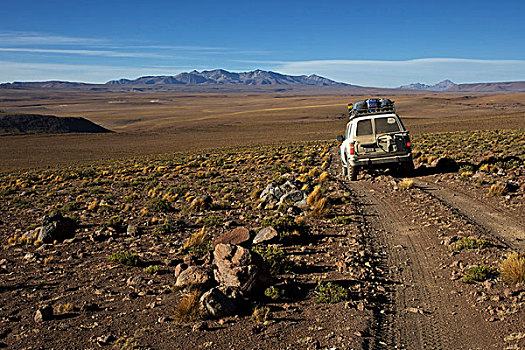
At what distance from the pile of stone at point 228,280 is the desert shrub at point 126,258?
1491 millimetres

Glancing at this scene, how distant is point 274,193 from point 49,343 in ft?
26.9

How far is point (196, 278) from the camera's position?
592 centimetres

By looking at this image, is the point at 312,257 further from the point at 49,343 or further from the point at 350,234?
the point at 49,343

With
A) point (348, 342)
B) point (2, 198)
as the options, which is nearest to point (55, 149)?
point (2, 198)

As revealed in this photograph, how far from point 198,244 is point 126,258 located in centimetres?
137

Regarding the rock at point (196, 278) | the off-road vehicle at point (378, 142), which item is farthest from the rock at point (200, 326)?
the off-road vehicle at point (378, 142)

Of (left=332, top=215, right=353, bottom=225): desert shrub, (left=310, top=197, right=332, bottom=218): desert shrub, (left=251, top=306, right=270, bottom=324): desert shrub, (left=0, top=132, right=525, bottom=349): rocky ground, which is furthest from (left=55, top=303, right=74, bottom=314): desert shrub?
(left=310, top=197, right=332, bottom=218): desert shrub

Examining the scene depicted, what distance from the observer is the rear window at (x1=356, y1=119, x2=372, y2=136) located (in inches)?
527

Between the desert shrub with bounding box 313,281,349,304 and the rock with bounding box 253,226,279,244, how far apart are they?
2330mm

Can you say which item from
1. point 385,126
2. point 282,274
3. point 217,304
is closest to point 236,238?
point 282,274

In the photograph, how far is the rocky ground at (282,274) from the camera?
474 centimetres

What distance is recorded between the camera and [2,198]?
63.2 feet

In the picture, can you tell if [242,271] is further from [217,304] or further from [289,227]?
[289,227]

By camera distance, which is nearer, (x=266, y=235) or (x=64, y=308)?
(x=64, y=308)
